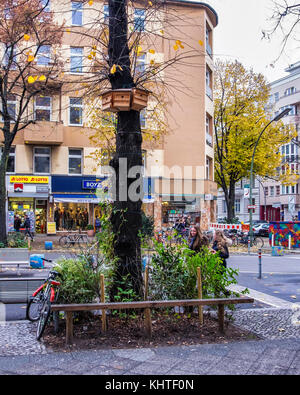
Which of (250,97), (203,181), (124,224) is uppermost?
(250,97)

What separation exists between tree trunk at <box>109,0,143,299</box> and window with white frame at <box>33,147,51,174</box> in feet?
78.1

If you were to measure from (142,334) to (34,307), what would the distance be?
237 centimetres

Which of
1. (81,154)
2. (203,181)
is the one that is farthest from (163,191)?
(81,154)

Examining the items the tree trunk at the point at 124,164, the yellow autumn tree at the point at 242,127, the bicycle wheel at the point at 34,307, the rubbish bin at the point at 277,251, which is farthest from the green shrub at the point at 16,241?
the yellow autumn tree at the point at 242,127

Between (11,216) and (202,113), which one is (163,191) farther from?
(11,216)

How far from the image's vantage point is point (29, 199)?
30.9m

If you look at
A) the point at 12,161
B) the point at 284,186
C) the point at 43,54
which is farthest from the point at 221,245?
the point at 284,186

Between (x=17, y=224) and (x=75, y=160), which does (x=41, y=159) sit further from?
(x=17, y=224)

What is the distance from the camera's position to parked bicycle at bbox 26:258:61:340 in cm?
657

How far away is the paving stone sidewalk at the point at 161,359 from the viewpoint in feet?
17.0

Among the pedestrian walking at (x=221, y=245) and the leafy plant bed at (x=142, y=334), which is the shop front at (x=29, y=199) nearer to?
the pedestrian walking at (x=221, y=245)

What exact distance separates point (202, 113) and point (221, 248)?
24271 millimetres
